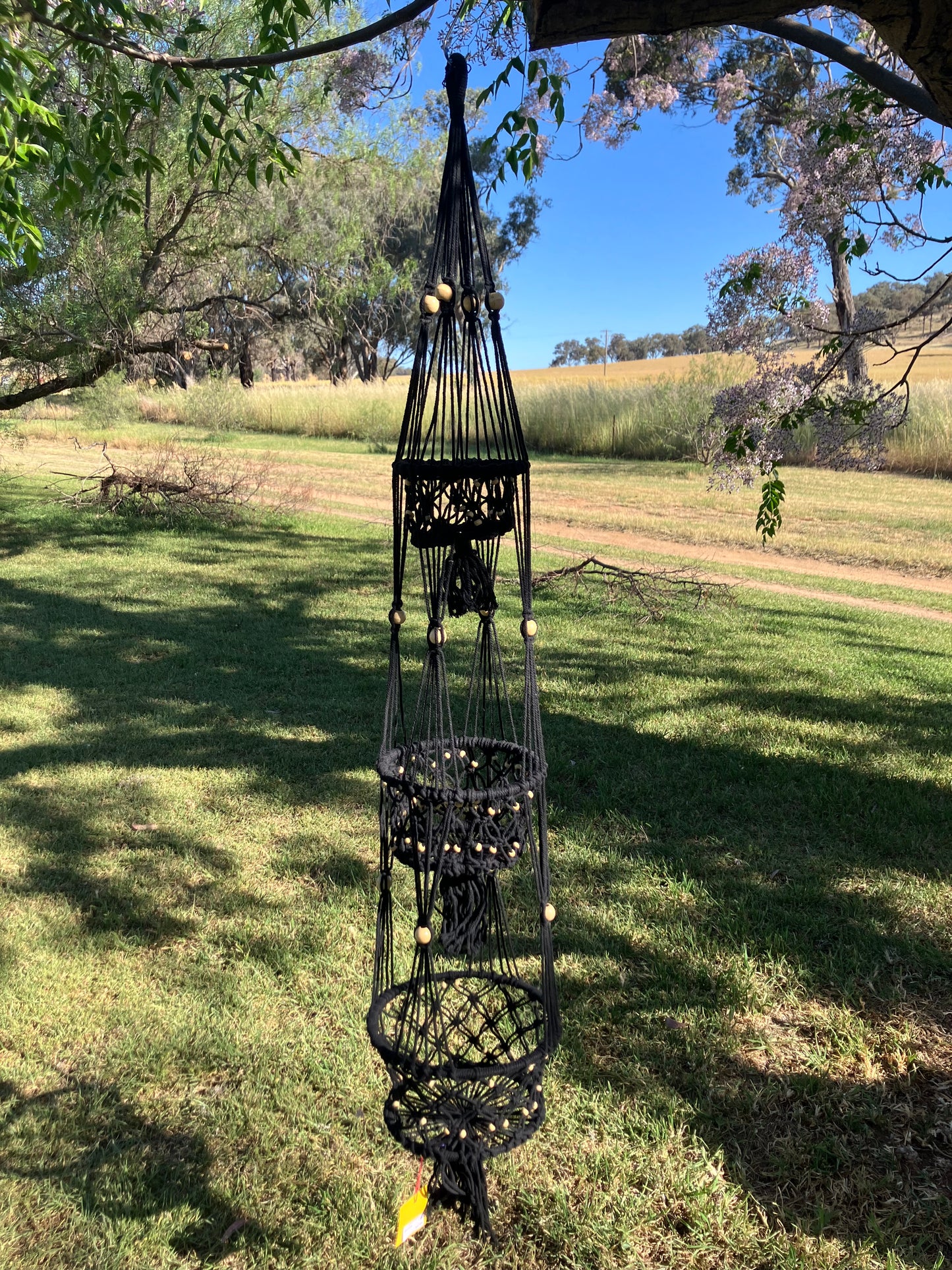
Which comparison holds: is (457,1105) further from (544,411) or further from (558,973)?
(544,411)

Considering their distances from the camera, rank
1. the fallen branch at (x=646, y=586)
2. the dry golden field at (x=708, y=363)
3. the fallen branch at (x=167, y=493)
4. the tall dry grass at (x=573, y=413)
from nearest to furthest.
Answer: the fallen branch at (x=646, y=586) → the fallen branch at (x=167, y=493) → the tall dry grass at (x=573, y=413) → the dry golden field at (x=708, y=363)

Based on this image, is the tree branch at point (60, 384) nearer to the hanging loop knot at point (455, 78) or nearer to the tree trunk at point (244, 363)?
the tree trunk at point (244, 363)

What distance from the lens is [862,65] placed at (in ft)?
9.14

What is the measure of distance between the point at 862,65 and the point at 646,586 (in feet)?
17.0

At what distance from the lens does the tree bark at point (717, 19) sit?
1889 mm

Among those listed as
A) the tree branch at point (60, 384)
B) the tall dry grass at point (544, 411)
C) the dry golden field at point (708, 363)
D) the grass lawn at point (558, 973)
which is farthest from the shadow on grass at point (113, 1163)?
the dry golden field at point (708, 363)

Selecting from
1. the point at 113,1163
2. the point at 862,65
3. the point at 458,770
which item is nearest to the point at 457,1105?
the point at 458,770

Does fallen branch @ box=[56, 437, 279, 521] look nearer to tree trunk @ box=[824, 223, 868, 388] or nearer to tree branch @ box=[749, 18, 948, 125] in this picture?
tree trunk @ box=[824, 223, 868, 388]

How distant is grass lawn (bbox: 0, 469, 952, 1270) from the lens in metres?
2.05

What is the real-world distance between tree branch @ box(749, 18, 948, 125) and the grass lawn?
8.32ft

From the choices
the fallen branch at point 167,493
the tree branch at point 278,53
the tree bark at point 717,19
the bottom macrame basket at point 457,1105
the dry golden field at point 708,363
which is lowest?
the bottom macrame basket at point 457,1105

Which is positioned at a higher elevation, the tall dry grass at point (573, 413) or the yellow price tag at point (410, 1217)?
the tall dry grass at point (573, 413)

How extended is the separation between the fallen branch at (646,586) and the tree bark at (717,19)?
5.21 m

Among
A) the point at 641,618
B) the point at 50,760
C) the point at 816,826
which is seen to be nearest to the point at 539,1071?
the point at 816,826
